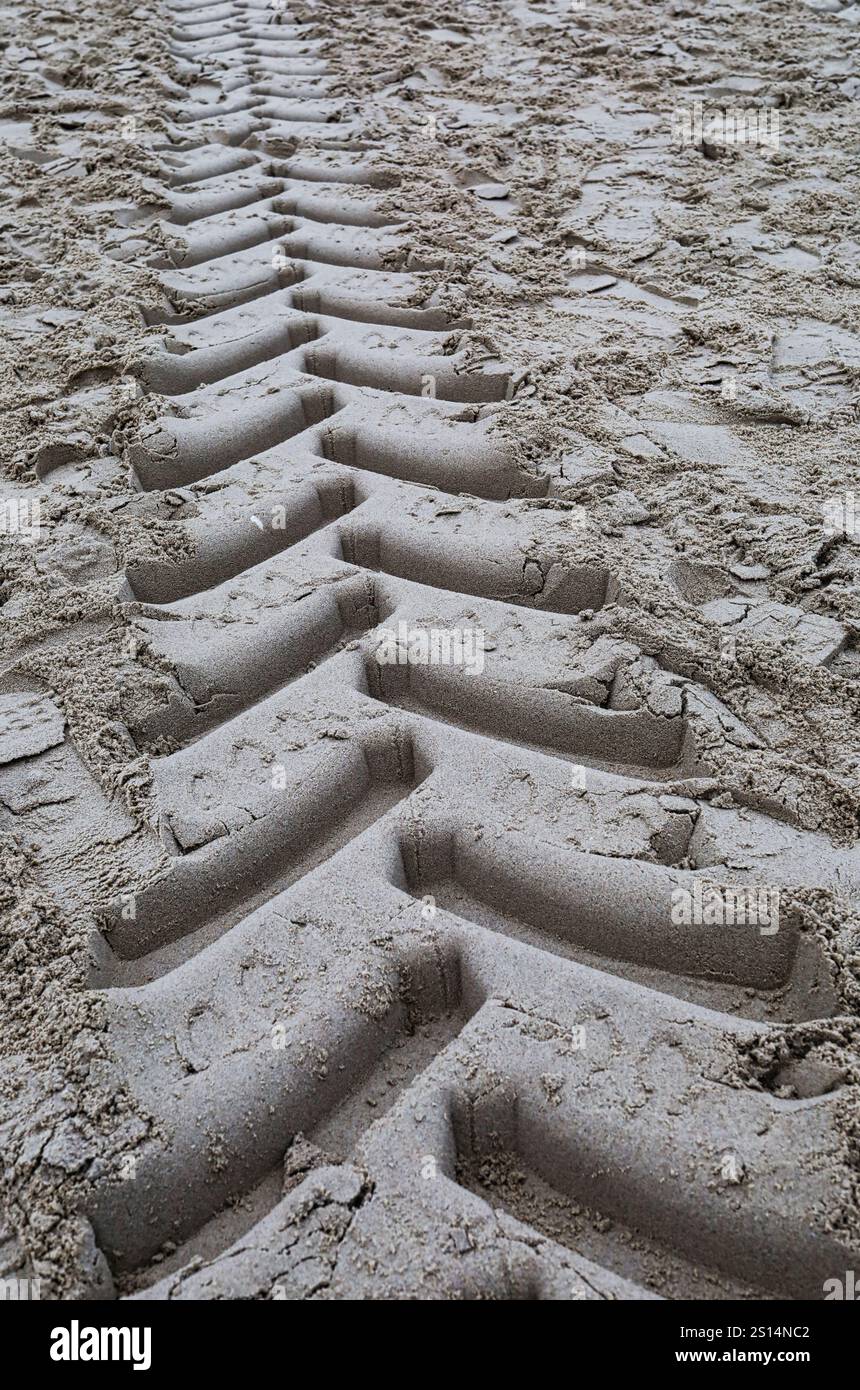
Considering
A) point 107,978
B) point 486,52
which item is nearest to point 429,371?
point 107,978

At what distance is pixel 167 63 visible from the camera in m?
4.02

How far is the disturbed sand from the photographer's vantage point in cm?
97

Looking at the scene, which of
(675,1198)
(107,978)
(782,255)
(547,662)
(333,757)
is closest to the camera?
(675,1198)

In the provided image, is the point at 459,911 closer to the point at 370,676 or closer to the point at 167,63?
the point at 370,676

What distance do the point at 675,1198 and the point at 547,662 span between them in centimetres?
77

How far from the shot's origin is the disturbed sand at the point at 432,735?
0.97 metres

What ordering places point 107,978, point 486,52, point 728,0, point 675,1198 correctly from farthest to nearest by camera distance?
point 728,0 < point 486,52 < point 107,978 < point 675,1198

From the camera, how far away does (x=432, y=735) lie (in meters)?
1.42

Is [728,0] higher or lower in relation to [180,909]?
higher

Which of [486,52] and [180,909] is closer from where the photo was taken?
[180,909]

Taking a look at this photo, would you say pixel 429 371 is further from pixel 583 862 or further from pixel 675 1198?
pixel 675 1198

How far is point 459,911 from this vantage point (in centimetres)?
126

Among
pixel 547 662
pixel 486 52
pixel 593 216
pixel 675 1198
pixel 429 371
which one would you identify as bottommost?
pixel 675 1198

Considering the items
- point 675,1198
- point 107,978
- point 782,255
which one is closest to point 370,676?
point 107,978
